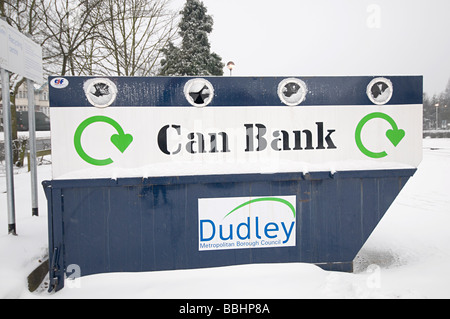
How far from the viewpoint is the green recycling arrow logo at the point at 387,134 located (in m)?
3.46

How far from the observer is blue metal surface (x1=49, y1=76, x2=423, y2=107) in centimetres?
310

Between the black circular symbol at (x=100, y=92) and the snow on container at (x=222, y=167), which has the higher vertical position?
the black circular symbol at (x=100, y=92)

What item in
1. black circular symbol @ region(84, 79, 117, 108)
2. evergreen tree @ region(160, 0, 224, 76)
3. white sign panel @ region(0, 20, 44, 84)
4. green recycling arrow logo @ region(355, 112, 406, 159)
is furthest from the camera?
evergreen tree @ region(160, 0, 224, 76)

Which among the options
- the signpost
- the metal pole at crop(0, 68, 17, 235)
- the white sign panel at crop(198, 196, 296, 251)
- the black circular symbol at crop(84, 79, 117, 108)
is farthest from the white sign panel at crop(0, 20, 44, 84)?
the white sign panel at crop(198, 196, 296, 251)

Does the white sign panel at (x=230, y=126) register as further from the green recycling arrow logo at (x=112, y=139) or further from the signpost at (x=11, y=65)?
the signpost at (x=11, y=65)

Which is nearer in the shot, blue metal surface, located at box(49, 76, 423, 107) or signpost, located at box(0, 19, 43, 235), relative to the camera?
blue metal surface, located at box(49, 76, 423, 107)

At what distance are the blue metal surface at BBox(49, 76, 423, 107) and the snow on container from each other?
→ 0.03 ft

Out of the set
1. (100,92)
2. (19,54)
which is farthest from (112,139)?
(19,54)

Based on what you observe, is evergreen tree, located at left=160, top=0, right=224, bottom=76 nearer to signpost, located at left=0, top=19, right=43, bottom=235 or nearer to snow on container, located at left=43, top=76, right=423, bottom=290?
signpost, located at left=0, top=19, right=43, bottom=235

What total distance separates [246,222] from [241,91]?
1.36 m

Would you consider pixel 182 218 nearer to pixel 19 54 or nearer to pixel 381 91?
pixel 381 91

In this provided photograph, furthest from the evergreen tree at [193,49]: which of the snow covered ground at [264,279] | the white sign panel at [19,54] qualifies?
the snow covered ground at [264,279]

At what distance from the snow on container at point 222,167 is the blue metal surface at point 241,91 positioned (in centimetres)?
1

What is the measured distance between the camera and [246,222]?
3373mm
